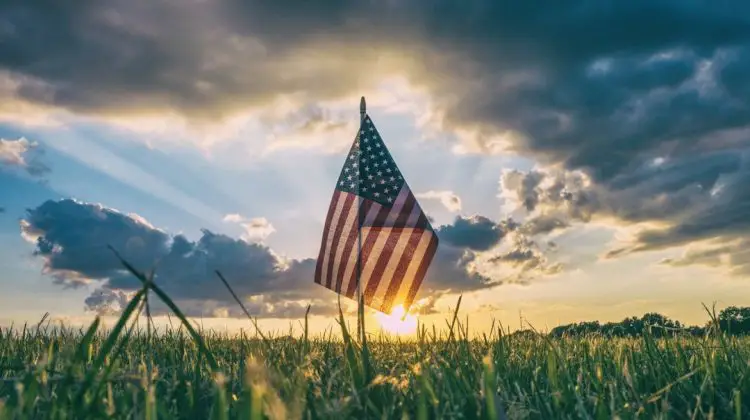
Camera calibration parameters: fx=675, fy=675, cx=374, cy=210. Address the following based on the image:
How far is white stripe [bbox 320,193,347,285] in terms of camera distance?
14.2m

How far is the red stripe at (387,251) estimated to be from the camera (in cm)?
1367

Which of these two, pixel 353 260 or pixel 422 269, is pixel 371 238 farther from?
pixel 422 269

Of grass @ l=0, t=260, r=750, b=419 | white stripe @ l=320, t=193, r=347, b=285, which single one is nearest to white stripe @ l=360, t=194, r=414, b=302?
white stripe @ l=320, t=193, r=347, b=285

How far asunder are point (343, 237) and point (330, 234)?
31 centimetres

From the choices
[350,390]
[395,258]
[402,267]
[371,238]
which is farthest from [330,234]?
[350,390]

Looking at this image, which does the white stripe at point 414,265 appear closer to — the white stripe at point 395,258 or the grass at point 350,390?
the white stripe at point 395,258

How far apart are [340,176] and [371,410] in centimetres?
1293

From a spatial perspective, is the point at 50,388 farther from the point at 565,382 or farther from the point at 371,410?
the point at 565,382

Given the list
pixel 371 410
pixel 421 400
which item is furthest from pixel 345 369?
pixel 421 400

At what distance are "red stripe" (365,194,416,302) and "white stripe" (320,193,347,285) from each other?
1.01 meters

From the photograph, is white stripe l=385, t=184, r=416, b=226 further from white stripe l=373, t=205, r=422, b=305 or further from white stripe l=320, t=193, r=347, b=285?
white stripe l=320, t=193, r=347, b=285

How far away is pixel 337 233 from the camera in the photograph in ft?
47.3

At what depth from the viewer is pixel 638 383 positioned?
3.32 m

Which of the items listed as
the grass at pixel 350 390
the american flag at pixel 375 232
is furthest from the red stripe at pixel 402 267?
the grass at pixel 350 390
